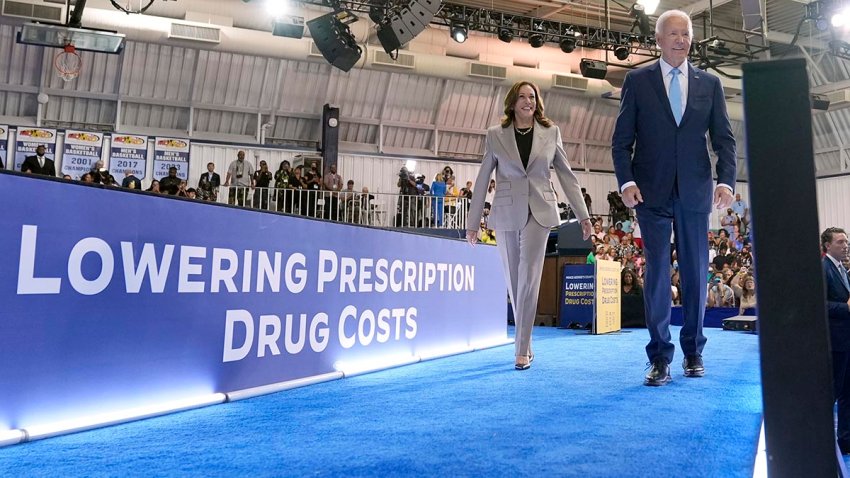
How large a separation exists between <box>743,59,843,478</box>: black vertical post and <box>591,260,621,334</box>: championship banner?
602 centimetres

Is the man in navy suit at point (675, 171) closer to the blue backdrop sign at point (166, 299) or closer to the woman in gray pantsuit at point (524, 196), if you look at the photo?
the woman in gray pantsuit at point (524, 196)

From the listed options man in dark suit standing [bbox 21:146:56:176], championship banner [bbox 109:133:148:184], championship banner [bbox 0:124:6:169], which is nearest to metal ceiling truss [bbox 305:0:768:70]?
championship banner [bbox 109:133:148:184]

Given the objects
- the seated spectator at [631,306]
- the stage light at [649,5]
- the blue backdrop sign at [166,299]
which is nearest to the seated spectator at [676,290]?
the seated spectator at [631,306]

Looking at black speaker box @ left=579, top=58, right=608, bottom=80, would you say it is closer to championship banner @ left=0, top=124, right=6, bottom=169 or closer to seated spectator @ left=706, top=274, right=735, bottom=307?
seated spectator @ left=706, top=274, right=735, bottom=307

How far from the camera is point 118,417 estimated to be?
1935 mm

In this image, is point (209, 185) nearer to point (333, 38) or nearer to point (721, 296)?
point (333, 38)

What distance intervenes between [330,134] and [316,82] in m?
1.25

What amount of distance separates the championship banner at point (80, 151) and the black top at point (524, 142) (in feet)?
39.8

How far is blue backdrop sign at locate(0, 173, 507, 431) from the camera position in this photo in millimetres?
1766

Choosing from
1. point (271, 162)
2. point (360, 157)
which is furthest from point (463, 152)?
point (271, 162)

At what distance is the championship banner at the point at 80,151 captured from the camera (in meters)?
13.1

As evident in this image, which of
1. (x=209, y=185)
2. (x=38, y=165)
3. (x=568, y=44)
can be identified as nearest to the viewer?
(x=38, y=165)

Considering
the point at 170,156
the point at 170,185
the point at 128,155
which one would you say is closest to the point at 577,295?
the point at 170,185

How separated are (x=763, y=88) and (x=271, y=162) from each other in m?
14.7
